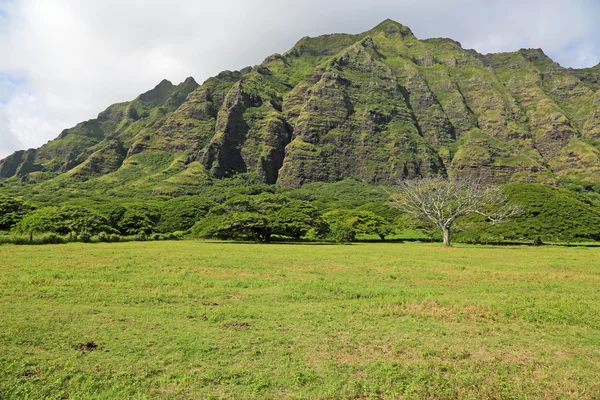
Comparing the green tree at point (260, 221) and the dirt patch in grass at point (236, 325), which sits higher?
the green tree at point (260, 221)

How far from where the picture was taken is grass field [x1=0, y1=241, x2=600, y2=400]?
777 cm

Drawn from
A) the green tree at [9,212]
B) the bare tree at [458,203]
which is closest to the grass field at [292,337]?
the bare tree at [458,203]

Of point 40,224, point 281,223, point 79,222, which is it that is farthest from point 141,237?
point 281,223

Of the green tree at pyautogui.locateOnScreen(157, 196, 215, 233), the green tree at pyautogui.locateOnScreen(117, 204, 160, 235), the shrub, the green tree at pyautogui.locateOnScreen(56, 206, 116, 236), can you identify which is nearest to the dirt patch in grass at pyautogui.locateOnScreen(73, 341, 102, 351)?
the green tree at pyautogui.locateOnScreen(56, 206, 116, 236)

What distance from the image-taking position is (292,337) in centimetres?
1071

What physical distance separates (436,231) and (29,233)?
67.9 m

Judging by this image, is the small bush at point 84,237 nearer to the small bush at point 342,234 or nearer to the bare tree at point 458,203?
the small bush at point 342,234

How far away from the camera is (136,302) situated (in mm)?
14781

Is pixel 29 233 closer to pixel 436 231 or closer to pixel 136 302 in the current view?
pixel 136 302

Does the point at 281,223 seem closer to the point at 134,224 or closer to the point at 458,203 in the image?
the point at 458,203

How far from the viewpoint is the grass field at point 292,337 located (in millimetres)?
7773

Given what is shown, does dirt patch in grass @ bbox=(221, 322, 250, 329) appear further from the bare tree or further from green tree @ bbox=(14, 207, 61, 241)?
green tree @ bbox=(14, 207, 61, 241)

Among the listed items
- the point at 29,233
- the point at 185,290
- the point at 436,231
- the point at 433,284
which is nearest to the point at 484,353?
the point at 433,284

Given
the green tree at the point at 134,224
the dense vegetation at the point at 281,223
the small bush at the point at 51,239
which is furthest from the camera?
the green tree at the point at 134,224
